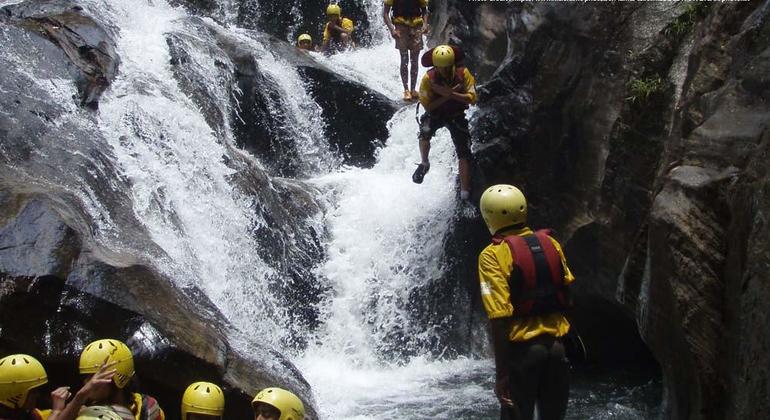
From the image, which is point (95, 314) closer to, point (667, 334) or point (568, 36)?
point (667, 334)

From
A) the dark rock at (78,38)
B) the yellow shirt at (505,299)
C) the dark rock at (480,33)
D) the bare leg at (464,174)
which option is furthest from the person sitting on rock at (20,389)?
the dark rock at (480,33)

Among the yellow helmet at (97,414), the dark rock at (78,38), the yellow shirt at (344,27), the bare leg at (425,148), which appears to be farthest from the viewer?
the yellow shirt at (344,27)

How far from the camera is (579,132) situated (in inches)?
367

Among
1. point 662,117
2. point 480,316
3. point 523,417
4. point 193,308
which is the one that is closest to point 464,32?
point 480,316

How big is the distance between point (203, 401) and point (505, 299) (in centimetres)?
166

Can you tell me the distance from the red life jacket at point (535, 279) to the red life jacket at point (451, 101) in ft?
17.1

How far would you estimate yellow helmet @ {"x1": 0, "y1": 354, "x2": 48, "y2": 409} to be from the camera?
4152 mm

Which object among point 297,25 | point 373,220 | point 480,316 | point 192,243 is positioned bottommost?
point 480,316

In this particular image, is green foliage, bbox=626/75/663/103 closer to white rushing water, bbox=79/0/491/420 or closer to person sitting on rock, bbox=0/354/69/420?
→ white rushing water, bbox=79/0/491/420

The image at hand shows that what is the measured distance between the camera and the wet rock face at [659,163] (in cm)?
496

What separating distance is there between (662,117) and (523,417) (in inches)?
172

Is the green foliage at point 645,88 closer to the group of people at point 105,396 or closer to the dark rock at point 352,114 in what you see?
the group of people at point 105,396

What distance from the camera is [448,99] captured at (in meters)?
9.42

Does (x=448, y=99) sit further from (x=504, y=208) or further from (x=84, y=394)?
(x=84, y=394)
